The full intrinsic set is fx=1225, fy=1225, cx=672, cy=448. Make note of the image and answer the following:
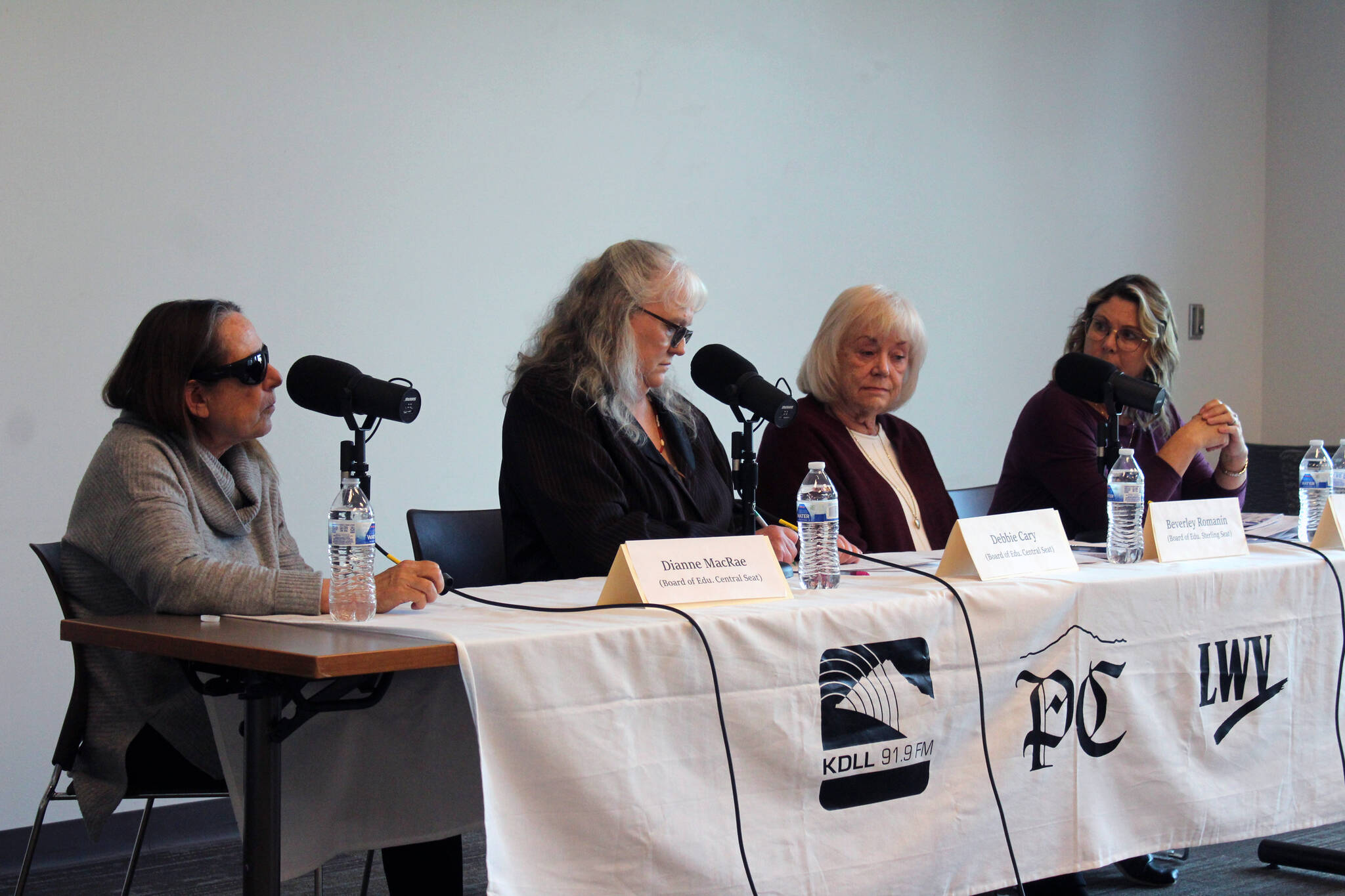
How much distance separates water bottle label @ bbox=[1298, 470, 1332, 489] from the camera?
2.52 metres

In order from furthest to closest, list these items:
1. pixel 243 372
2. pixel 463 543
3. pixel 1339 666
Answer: pixel 463 543 < pixel 1339 666 < pixel 243 372

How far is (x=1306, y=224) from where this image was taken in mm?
4906

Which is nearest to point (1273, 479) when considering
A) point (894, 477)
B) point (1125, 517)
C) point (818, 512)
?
point (894, 477)

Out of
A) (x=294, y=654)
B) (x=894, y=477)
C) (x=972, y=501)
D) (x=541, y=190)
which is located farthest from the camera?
(x=541, y=190)

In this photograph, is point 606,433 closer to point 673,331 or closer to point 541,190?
point 673,331

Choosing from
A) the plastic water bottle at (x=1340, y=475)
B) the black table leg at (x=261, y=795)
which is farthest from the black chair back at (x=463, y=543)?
the plastic water bottle at (x=1340, y=475)

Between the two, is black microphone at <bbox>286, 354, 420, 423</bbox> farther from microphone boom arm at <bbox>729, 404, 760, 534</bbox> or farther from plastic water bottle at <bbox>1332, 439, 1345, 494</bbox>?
plastic water bottle at <bbox>1332, 439, 1345, 494</bbox>

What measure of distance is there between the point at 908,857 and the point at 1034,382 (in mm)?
3122

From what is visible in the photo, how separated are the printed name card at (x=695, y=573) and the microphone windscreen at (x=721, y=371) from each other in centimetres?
32

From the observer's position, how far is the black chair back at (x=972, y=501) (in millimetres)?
2922

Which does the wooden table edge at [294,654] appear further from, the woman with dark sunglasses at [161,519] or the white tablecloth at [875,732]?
the woman with dark sunglasses at [161,519]

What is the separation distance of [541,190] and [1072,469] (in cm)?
164

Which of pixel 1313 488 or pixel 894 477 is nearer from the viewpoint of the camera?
pixel 1313 488

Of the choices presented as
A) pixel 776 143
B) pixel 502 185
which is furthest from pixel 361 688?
pixel 776 143
